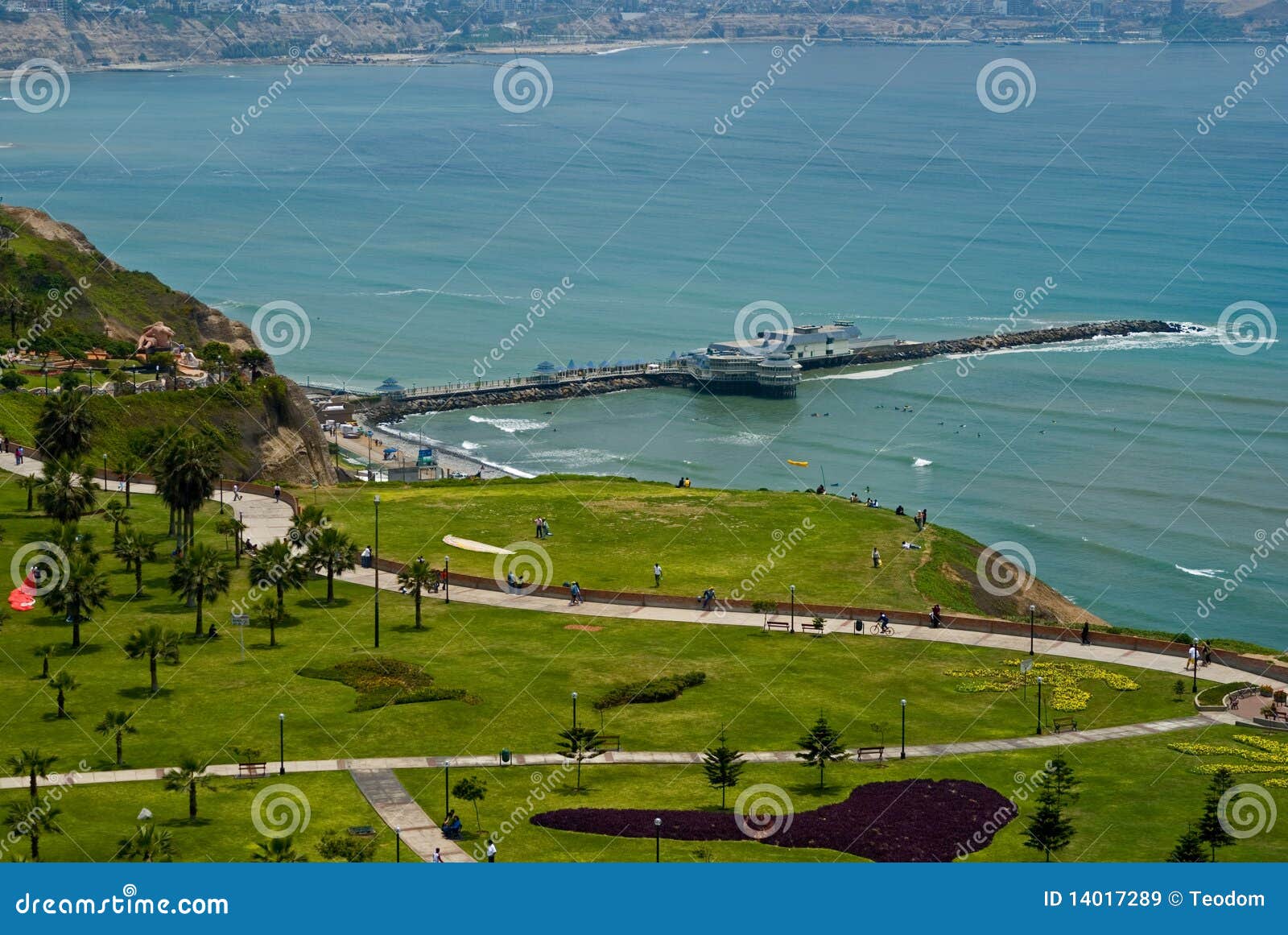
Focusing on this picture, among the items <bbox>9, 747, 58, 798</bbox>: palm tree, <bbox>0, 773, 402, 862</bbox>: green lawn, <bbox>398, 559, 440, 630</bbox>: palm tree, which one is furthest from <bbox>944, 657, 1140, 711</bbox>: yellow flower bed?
<bbox>9, 747, 58, 798</bbox>: palm tree

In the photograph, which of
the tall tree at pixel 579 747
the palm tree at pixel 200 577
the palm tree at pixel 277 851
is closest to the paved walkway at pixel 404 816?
the palm tree at pixel 277 851

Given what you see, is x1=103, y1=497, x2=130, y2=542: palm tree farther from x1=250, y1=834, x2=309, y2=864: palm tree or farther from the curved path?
x1=250, y1=834, x2=309, y2=864: palm tree

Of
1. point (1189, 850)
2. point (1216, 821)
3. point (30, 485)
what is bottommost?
point (1189, 850)

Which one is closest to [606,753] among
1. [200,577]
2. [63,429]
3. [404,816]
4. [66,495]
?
[404,816]

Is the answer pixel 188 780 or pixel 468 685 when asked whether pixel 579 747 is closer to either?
pixel 468 685

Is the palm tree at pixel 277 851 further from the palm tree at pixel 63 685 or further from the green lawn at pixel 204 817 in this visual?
the palm tree at pixel 63 685

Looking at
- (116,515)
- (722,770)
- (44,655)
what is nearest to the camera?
(722,770)

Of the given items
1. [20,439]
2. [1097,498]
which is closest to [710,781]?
[20,439]

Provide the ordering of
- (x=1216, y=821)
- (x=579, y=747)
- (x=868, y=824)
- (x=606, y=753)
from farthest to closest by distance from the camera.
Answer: (x=606, y=753) < (x=579, y=747) < (x=868, y=824) < (x=1216, y=821)
